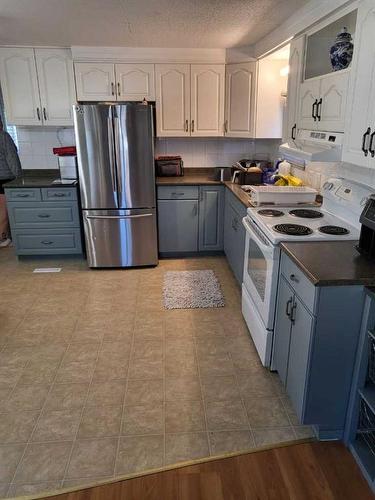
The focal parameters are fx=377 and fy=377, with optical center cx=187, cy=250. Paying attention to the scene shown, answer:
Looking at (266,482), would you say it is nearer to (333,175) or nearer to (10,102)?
(333,175)

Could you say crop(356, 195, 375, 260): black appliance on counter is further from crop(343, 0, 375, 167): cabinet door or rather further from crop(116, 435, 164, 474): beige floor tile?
crop(116, 435, 164, 474): beige floor tile

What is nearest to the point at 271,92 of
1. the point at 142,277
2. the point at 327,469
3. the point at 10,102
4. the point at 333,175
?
the point at 333,175

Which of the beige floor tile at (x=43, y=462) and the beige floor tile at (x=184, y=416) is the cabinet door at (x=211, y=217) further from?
the beige floor tile at (x=43, y=462)

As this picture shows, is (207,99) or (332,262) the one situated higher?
(207,99)

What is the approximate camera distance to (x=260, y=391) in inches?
85.9

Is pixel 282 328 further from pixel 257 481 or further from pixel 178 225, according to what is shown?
pixel 178 225

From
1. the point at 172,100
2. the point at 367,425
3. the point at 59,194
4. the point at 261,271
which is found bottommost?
the point at 367,425

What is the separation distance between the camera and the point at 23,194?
4.02 m

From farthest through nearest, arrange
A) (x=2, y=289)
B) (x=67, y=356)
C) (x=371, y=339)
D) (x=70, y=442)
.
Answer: (x=2, y=289), (x=67, y=356), (x=70, y=442), (x=371, y=339)

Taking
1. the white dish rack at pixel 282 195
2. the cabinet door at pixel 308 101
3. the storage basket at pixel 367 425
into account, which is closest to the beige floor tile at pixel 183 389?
the storage basket at pixel 367 425

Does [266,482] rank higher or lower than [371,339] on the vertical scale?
lower

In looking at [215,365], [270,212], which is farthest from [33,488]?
[270,212]

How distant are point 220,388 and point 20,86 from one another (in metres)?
3.68

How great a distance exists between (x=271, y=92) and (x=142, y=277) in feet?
7.52
